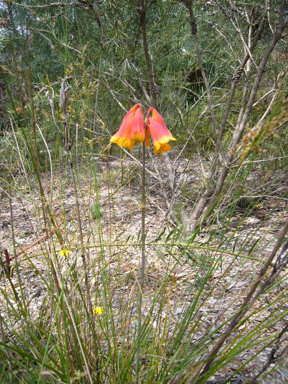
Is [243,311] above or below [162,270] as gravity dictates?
above

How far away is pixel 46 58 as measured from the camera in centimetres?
414

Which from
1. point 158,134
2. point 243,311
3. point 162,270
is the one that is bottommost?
point 162,270

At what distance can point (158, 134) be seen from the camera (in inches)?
33.6

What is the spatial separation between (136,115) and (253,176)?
2567 millimetres

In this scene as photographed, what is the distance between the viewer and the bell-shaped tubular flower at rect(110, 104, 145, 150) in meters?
0.79

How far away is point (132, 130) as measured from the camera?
2.63 feet

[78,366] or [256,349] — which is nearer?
[78,366]

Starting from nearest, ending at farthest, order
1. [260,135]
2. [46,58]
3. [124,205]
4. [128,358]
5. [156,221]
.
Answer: [260,135]
[128,358]
[156,221]
[124,205]
[46,58]

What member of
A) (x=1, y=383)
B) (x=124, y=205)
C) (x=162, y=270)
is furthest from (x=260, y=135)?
(x=124, y=205)

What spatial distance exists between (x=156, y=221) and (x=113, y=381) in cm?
157

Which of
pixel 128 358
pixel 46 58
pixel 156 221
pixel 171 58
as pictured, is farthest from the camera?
pixel 46 58

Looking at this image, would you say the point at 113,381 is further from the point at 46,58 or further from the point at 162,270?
the point at 46,58

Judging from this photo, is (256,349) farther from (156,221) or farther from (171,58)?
(171,58)

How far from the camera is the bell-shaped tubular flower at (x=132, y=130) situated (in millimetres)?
786
